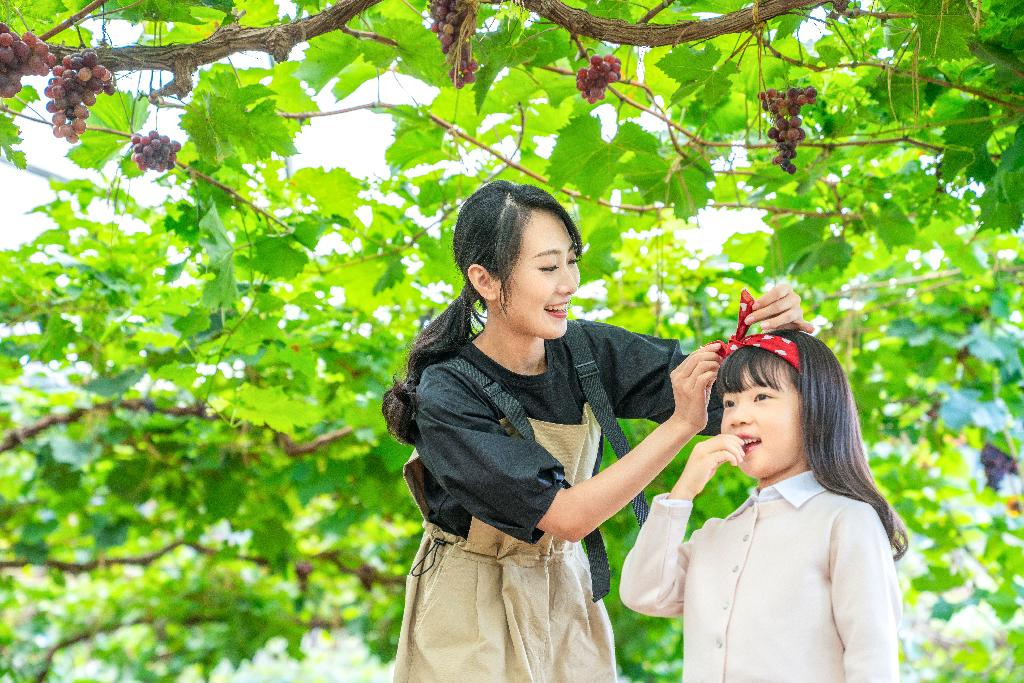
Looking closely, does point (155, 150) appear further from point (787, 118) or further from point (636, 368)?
point (787, 118)

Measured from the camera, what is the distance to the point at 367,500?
10.7 feet

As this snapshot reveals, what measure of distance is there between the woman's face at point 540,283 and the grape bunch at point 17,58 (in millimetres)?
632

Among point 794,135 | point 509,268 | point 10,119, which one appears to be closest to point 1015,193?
point 794,135

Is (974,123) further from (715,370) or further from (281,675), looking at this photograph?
(281,675)

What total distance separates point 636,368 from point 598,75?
0.43 m

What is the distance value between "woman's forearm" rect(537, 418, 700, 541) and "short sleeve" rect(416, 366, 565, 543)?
21 mm

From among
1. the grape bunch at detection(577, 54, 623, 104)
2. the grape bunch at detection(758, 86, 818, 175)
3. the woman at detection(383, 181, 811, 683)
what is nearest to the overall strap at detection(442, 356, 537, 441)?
the woman at detection(383, 181, 811, 683)

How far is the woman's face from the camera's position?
149 centimetres

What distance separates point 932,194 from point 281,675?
4.06 meters

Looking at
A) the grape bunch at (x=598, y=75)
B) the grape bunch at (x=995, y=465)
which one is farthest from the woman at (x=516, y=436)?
the grape bunch at (x=995, y=465)

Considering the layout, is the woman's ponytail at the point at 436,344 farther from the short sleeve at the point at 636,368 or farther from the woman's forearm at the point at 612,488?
the woman's forearm at the point at 612,488

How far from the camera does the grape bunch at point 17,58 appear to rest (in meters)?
1.22

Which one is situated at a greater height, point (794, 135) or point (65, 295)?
point (65, 295)

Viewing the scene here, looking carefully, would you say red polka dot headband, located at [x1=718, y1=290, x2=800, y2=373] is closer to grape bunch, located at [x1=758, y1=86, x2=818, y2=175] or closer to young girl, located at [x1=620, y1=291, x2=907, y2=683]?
young girl, located at [x1=620, y1=291, x2=907, y2=683]
